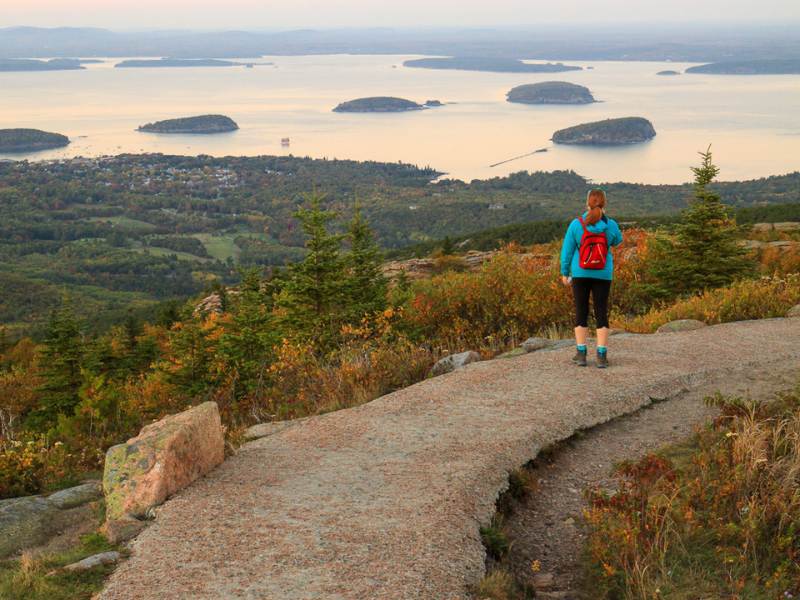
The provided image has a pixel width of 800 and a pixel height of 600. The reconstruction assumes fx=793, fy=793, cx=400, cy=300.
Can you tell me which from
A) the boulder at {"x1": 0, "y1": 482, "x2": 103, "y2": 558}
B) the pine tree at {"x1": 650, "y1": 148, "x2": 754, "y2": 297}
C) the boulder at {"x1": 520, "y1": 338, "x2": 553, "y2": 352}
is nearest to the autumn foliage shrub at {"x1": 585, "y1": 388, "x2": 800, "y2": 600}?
the boulder at {"x1": 520, "y1": 338, "x2": 553, "y2": 352}

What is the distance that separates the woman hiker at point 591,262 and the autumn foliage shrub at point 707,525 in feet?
9.80

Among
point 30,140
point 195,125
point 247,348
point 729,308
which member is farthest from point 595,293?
point 195,125

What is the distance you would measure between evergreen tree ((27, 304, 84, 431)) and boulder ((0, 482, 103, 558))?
27.6 ft

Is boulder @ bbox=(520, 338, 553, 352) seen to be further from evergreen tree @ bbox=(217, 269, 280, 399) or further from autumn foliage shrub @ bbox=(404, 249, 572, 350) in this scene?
evergreen tree @ bbox=(217, 269, 280, 399)

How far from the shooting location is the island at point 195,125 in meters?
194

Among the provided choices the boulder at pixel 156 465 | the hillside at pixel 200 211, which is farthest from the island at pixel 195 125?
the boulder at pixel 156 465

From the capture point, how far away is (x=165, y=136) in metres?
194

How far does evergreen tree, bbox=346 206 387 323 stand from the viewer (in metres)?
13.8

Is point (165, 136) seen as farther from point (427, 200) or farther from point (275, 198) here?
point (427, 200)

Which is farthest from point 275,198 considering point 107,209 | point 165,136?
Answer: point 165,136

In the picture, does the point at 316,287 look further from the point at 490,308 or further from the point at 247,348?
the point at 490,308

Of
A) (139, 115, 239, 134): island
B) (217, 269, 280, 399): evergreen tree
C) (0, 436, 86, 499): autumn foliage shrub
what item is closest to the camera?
(0, 436, 86, 499): autumn foliage shrub

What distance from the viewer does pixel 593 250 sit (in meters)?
8.70

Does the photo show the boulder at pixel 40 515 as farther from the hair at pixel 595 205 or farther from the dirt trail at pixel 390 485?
the hair at pixel 595 205
